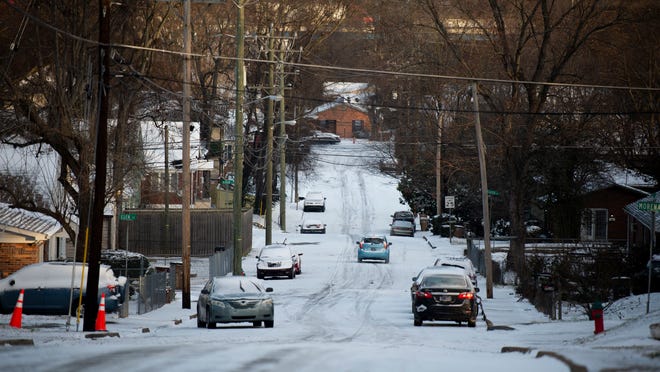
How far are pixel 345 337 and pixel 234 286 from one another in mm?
4195

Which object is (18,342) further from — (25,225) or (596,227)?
(596,227)

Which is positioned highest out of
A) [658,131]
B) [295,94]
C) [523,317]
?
[295,94]

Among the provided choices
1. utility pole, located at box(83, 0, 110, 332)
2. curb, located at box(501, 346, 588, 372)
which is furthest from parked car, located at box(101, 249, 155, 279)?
curb, located at box(501, 346, 588, 372)

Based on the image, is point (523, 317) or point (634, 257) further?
point (634, 257)

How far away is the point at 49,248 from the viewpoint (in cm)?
4522

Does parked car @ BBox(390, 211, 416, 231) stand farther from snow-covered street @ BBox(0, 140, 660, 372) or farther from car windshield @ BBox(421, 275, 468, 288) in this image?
car windshield @ BBox(421, 275, 468, 288)

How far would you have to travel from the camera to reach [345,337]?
23.9 m

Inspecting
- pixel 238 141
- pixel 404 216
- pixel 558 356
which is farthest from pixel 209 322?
pixel 404 216

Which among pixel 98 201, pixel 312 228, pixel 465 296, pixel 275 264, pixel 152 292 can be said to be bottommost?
pixel 152 292

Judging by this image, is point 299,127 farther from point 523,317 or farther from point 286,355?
point 286,355

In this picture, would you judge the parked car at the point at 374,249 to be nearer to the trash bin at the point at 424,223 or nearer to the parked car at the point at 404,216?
the parked car at the point at 404,216

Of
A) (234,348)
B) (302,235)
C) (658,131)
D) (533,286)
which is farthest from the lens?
(302,235)

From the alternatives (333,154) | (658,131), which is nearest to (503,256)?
(658,131)

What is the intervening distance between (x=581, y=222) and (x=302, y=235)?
764 inches
